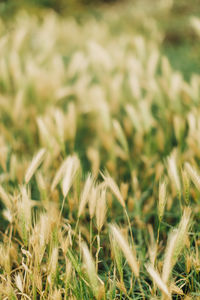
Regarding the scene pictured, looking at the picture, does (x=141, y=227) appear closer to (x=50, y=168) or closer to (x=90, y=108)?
(x=50, y=168)

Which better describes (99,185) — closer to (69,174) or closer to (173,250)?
(69,174)

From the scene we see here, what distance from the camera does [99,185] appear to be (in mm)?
784

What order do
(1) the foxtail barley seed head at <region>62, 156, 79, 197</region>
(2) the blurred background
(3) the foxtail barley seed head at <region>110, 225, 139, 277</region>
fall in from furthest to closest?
(2) the blurred background
(1) the foxtail barley seed head at <region>62, 156, 79, 197</region>
(3) the foxtail barley seed head at <region>110, 225, 139, 277</region>

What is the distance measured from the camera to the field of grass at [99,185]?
24.8 inches

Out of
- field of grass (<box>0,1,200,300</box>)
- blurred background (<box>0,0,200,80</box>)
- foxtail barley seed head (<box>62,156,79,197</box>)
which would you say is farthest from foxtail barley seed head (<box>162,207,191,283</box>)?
blurred background (<box>0,0,200,80</box>)

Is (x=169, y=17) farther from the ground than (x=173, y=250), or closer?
farther from the ground

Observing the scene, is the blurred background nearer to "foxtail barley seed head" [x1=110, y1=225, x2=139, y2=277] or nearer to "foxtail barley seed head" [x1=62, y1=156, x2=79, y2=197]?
"foxtail barley seed head" [x1=62, y1=156, x2=79, y2=197]

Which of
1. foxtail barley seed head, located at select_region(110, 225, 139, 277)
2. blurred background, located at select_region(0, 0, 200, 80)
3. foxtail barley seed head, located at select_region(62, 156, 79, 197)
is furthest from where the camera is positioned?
blurred background, located at select_region(0, 0, 200, 80)

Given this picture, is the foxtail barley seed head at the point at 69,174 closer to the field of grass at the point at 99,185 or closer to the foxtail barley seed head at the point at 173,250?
the field of grass at the point at 99,185

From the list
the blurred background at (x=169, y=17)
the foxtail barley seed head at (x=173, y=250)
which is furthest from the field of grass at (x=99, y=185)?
the blurred background at (x=169, y=17)

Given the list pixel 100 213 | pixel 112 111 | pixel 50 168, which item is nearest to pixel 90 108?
pixel 112 111

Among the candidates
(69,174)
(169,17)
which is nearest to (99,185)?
(69,174)

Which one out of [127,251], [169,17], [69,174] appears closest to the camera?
[127,251]

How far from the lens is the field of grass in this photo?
2.07 feet
